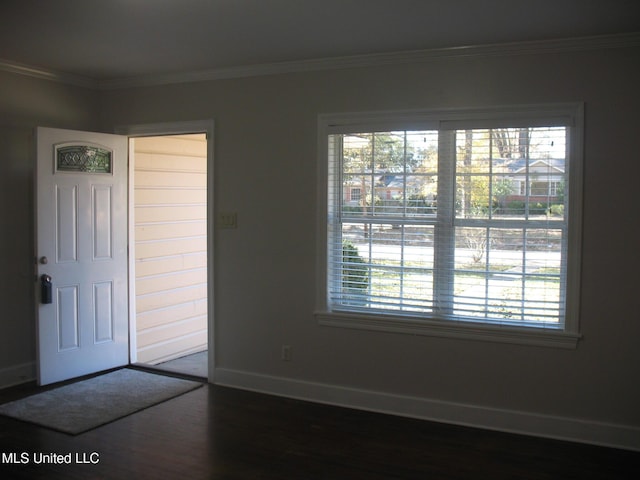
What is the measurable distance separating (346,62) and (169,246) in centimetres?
271

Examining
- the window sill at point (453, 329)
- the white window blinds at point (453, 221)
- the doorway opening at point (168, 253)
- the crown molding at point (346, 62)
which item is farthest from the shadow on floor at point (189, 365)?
the crown molding at point (346, 62)

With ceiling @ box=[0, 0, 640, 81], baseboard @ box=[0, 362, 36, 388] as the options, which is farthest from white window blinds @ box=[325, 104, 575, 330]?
baseboard @ box=[0, 362, 36, 388]

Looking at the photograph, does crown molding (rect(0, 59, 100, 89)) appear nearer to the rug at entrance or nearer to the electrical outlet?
the rug at entrance

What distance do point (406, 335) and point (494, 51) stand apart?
1987 millimetres

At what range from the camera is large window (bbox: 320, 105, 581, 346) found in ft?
12.0

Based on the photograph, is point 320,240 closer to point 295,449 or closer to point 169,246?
point 295,449

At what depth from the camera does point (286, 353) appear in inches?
176

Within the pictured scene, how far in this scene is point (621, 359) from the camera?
3529 mm

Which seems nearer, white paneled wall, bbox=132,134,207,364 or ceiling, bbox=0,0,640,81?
ceiling, bbox=0,0,640,81

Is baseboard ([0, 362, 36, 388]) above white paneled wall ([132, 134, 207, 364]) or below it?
below

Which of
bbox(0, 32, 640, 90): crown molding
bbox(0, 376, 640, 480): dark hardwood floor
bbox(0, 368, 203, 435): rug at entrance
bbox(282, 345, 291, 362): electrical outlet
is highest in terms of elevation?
bbox(0, 32, 640, 90): crown molding

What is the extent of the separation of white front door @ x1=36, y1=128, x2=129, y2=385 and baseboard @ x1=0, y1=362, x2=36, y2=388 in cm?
27

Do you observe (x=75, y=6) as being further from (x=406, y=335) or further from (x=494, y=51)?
(x=406, y=335)

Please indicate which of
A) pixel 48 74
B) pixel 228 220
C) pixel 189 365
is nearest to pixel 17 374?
pixel 189 365
